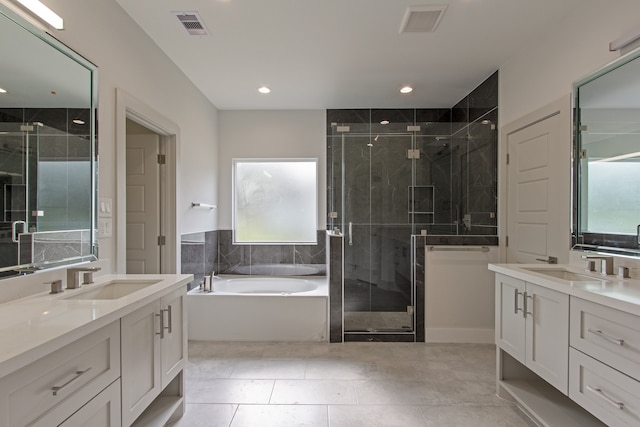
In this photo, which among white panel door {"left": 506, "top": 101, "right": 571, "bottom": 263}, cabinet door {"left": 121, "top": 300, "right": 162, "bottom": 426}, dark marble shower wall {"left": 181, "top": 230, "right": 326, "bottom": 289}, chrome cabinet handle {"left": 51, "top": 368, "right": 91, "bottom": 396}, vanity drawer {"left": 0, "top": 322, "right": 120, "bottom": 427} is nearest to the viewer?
vanity drawer {"left": 0, "top": 322, "right": 120, "bottom": 427}

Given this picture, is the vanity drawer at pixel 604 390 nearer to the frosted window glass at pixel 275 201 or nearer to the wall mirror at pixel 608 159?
the wall mirror at pixel 608 159

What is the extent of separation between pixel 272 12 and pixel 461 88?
7.54 ft

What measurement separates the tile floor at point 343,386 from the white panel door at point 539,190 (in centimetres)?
107

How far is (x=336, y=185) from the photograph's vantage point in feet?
11.2

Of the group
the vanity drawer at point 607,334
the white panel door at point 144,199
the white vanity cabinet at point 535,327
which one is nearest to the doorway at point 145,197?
the white panel door at point 144,199

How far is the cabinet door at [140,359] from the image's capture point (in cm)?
129

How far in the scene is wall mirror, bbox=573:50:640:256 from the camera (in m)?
1.70

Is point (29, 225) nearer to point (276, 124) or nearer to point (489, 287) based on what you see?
point (276, 124)

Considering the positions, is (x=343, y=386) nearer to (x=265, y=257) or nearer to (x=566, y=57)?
(x=265, y=257)

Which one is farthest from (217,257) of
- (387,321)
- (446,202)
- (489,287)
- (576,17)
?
(576,17)

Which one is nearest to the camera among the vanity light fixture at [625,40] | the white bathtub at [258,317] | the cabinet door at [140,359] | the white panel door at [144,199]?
the cabinet door at [140,359]

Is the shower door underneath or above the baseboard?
above

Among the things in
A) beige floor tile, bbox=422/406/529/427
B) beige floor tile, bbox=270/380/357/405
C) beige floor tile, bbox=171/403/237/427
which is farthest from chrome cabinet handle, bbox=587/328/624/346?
beige floor tile, bbox=171/403/237/427

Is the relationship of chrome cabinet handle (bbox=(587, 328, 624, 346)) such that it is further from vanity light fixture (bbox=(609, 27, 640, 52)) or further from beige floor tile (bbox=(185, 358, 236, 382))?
beige floor tile (bbox=(185, 358, 236, 382))
